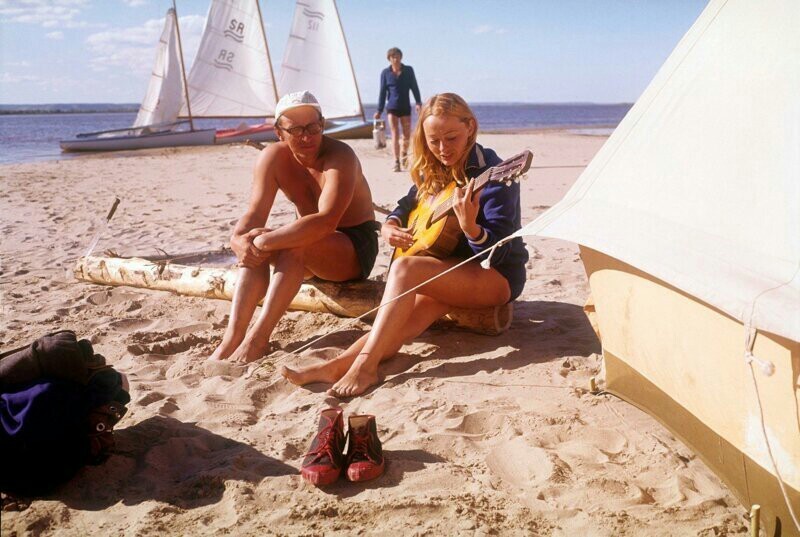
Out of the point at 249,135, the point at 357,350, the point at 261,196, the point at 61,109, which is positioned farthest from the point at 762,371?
the point at 61,109

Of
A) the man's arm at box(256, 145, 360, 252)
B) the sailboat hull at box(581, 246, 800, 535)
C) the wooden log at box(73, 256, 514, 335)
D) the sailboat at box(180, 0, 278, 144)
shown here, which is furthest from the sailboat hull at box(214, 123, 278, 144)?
the sailboat hull at box(581, 246, 800, 535)

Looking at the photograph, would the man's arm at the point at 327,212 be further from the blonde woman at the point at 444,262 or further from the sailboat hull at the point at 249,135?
the sailboat hull at the point at 249,135

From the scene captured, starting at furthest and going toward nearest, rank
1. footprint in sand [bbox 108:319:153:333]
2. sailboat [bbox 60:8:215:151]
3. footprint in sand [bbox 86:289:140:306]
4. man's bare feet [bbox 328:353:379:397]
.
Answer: sailboat [bbox 60:8:215:151] → footprint in sand [bbox 86:289:140:306] → footprint in sand [bbox 108:319:153:333] → man's bare feet [bbox 328:353:379:397]

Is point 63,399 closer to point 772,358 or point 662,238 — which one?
point 662,238

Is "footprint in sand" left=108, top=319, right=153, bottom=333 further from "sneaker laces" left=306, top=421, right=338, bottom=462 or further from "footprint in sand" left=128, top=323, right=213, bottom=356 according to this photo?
"sneaker laces" left=306, top=421, right=338, bottom=462

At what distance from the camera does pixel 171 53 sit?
20297 mm

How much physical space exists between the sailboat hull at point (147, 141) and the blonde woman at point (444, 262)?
16.7m

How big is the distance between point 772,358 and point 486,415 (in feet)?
3.65

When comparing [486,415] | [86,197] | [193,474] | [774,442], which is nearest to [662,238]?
[774,442]

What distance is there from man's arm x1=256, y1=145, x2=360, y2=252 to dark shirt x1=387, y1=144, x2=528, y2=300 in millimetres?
644

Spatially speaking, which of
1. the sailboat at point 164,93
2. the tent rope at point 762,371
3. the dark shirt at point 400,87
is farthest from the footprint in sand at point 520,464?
the sailboat at point 164,93

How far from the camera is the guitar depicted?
288 cm

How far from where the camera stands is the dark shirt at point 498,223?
9.79 feet

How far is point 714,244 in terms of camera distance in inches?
77.2
